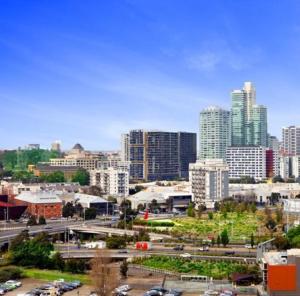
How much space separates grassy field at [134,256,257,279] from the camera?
13.9 meters

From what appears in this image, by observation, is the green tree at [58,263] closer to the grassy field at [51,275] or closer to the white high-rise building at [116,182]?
the grassy field at [51,275]

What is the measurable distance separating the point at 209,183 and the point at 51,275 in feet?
57.1

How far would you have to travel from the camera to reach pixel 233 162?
47.6m

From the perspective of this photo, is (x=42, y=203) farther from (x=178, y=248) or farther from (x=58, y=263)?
(x=58, y=263)

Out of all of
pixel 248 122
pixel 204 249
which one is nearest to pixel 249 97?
pixel 248 122

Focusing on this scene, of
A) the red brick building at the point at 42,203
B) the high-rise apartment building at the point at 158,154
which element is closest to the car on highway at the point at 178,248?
the red brick building at the point at 42,203

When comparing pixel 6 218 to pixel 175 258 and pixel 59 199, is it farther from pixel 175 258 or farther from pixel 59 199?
pixel 175 258

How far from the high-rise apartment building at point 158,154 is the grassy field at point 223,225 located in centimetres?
2025

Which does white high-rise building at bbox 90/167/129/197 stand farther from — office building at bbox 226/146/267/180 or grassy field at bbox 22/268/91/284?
grassy field at bbox 22/268/91/284

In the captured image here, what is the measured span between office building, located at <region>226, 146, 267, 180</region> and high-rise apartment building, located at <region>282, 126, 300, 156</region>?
349 inches

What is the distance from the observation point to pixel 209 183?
3075cm

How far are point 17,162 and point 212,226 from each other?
4068 centimetres

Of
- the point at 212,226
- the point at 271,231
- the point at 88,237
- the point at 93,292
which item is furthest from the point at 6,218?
the point at 93,292

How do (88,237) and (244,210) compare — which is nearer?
(88,237)
